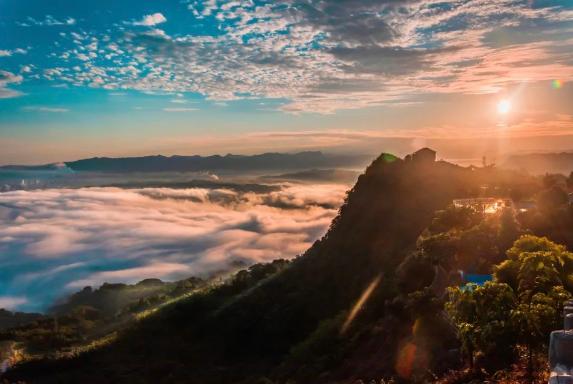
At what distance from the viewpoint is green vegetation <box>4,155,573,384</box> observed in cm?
1609

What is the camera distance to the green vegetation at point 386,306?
16.1 meters

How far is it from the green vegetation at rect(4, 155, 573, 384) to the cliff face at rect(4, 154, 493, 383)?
0.69ft

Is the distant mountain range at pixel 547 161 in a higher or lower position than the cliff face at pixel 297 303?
higher

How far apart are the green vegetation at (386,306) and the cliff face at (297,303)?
0.69ft

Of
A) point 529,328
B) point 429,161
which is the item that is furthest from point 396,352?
point 429,161

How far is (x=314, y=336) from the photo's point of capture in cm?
4484

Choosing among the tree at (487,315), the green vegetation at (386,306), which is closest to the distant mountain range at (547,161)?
the green vegetation at (386,306)

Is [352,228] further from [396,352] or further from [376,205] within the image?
[396,352]

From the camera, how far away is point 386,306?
36.2 m

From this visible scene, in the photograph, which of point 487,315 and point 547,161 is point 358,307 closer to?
point 487,315

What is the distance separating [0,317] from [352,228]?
5460 inches

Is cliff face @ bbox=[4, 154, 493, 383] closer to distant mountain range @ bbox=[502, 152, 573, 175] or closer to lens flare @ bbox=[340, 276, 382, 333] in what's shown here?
lens flare @ bbox=[340, 276, 382, 333]

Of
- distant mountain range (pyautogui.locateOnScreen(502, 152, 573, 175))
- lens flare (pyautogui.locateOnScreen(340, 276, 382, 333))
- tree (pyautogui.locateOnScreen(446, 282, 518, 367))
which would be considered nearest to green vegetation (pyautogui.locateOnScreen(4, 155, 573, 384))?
tree (pyautogui.locateOnScreen(446, 282, 518, 367))

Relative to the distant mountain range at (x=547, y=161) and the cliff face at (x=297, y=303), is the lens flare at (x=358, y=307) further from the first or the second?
the distant mountain range at (x=547, y=161)
